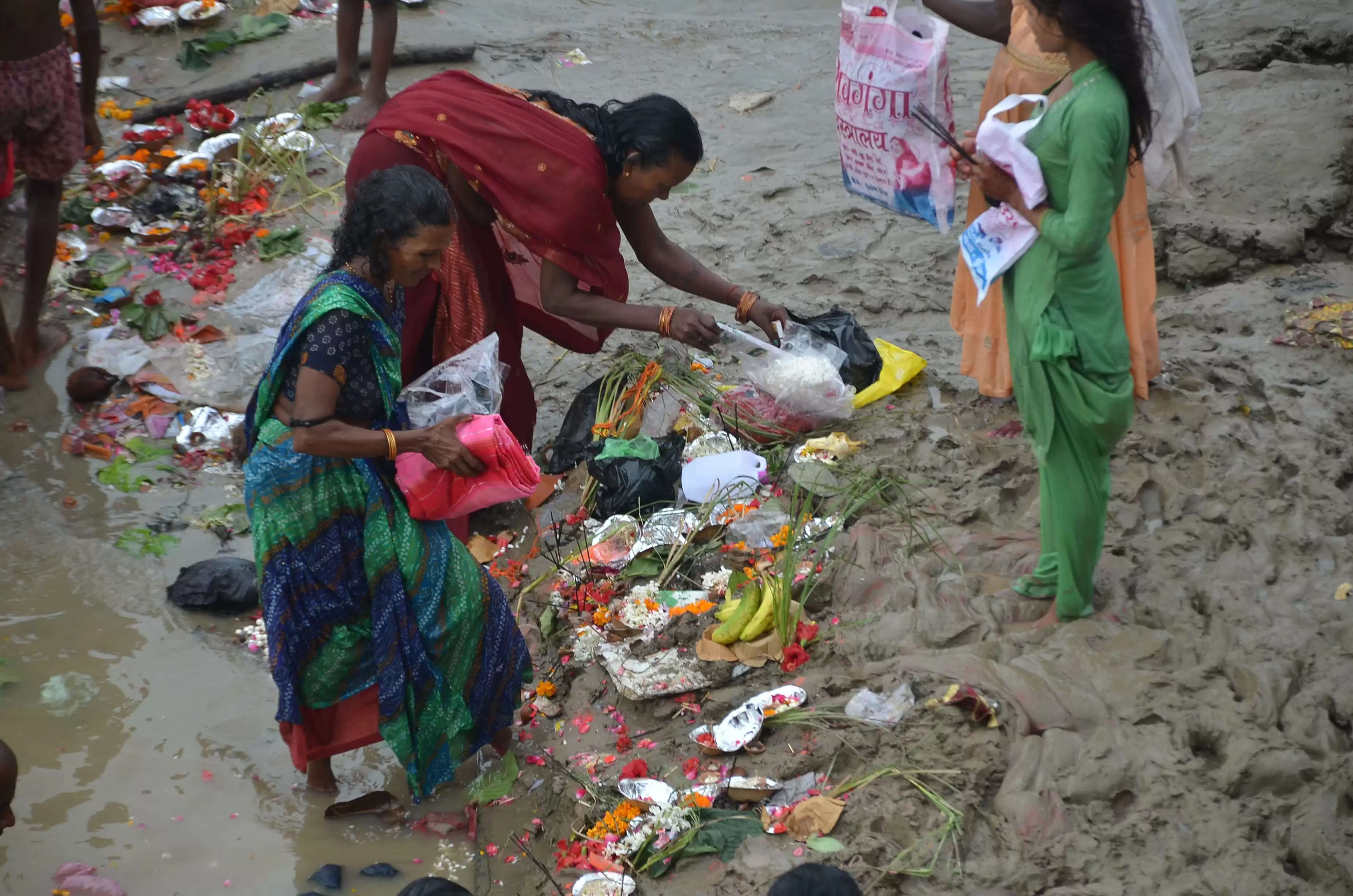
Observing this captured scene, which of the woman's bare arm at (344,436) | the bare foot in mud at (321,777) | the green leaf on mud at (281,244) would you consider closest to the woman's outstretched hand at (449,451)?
the woman's bare arm at (344,436)

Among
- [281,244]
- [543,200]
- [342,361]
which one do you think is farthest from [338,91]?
[342,361]

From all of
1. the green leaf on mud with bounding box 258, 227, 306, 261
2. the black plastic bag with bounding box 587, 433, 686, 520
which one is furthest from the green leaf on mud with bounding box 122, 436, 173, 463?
the black plastic bag with bounding box 587, 433, 686, 520

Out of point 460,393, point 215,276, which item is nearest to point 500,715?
point 460,393

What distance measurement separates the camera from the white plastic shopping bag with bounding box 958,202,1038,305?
2.77m

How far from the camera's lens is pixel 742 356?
4.26 metres

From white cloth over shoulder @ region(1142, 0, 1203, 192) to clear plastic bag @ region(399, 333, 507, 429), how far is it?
1.74 m

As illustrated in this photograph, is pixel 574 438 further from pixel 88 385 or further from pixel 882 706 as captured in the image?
pixel 88 385

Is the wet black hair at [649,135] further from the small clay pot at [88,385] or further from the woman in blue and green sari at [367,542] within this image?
the small clay pot at [88,385]

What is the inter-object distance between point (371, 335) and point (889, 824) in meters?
1.63

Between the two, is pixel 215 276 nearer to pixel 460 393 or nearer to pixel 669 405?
pixel 669 405

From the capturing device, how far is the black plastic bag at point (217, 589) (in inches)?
155

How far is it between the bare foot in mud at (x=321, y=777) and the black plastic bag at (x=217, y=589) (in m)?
0.91

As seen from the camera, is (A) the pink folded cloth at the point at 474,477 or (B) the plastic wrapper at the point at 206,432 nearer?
(A) the pink folded cloth at the point at 474,477

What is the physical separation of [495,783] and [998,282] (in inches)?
81.3
